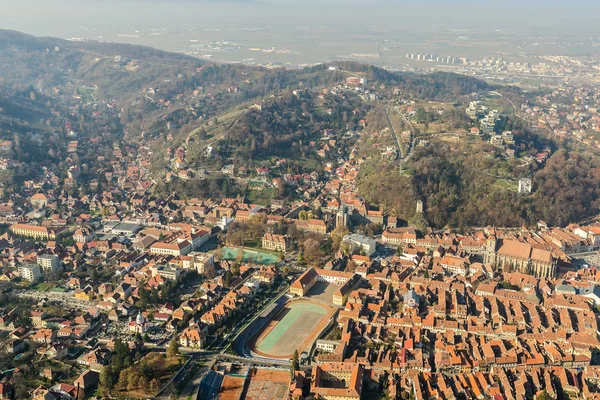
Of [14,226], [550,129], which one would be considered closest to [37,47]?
[14,226]

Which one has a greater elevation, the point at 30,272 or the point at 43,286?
the point at 30,272

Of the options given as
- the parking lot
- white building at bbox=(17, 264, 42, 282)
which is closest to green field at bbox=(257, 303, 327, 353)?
the parking lot

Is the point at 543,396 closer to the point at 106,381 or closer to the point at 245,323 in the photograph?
the point at 245,323

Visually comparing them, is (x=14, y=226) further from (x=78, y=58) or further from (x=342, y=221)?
(x=78, y=58)

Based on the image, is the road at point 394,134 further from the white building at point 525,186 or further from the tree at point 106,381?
the tree at point 106,381

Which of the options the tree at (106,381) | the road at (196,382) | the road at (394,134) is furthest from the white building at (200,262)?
the road at (394,134)

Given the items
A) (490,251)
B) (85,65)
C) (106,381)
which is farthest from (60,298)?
Result: (85,65)
